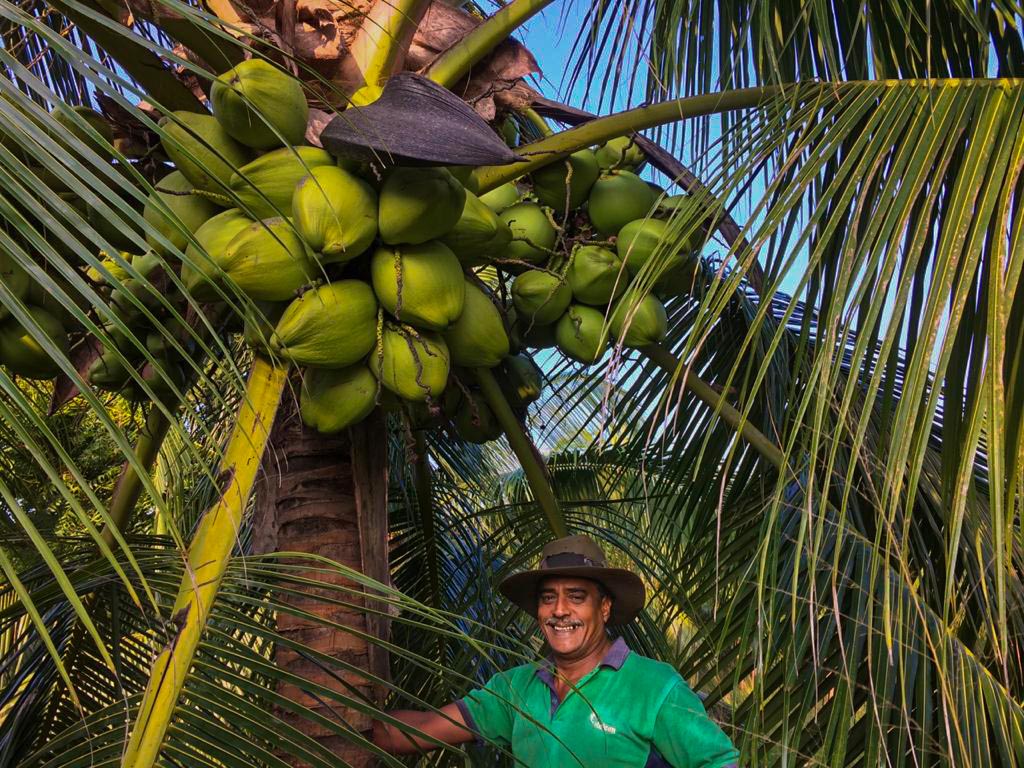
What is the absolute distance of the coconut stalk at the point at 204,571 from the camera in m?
1.38

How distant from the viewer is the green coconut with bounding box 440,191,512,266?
1922mm

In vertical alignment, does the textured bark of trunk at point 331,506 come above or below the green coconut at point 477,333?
below

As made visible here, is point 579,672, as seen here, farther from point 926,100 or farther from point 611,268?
point 926,100

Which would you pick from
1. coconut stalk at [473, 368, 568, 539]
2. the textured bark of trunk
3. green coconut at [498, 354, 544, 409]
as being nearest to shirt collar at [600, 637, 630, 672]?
coconut stalk at [473, 368, 568, 539]

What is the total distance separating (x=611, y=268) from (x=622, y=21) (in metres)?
0.57

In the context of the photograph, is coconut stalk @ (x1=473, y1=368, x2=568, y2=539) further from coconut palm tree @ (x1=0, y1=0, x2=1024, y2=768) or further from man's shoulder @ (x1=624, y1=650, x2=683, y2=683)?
man's shoulder @ (x1=624, y1=650, x2=683, y2=683)

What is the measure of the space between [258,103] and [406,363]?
494 mm

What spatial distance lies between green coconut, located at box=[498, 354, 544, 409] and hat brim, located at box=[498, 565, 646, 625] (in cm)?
39

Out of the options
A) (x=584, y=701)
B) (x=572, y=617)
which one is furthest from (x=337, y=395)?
(x=572, y=617)

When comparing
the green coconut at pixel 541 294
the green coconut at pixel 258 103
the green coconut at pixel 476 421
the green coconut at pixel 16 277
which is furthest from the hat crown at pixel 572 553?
the green coconut at pixel 16 277

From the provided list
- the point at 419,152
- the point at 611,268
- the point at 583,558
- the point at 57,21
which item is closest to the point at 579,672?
the point at 583,558

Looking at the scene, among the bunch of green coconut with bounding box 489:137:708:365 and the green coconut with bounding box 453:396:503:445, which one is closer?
the bunch of green coconut with bounding box 489:137:708:365

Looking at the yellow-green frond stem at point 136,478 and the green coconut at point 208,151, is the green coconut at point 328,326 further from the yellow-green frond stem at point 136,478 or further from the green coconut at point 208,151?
the yellow-green frond stem at point 136,478

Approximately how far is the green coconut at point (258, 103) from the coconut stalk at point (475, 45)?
0.39 m
